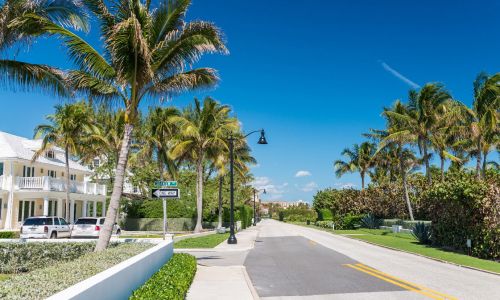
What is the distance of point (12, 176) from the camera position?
1431 inches

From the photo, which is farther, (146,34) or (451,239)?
(451,239)

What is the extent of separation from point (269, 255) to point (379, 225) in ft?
95.3

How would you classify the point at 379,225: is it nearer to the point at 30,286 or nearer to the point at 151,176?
the point at 151,176

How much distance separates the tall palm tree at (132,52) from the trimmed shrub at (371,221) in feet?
120

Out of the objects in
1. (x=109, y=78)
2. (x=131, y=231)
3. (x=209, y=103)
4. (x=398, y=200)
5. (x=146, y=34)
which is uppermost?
(x=209, y=103)

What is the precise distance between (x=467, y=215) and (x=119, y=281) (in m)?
17.9

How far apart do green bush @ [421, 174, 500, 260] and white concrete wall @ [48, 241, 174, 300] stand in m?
13.4

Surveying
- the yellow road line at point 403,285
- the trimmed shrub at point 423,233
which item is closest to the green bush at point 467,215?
the trimmed shrub at point 423,233

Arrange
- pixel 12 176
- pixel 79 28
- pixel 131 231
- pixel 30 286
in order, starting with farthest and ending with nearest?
pixel 131 231 < pixel 12 176 < pixel 79 28 < pixel 30 286

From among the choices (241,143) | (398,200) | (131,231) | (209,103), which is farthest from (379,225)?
(131,231)

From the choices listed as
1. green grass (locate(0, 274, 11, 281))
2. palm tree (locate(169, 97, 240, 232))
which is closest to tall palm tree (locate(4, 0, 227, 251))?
green grass (locate(0, 274, 11, 281))

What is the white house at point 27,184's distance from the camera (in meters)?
36.3

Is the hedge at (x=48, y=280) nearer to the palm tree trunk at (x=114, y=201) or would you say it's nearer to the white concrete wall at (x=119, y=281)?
the white concrete wall at (x=119, y=281)

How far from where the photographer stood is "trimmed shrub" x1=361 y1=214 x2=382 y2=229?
156ft
